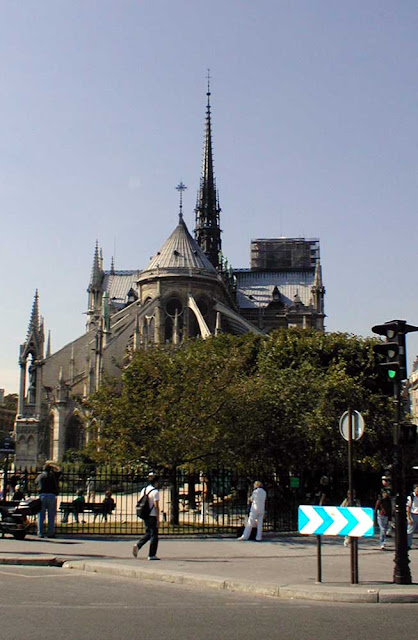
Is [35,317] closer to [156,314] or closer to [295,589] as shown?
[156,314]

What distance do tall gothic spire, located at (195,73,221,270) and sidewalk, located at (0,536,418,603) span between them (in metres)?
89.3

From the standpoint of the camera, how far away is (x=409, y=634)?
8625 mm

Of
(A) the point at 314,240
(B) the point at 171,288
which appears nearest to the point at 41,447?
(B) the point at 171,288

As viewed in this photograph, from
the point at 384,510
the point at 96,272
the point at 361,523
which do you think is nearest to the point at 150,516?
the point at 361,523

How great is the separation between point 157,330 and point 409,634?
60.1 m

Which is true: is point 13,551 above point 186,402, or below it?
below

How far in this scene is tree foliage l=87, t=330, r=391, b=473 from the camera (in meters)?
21.5

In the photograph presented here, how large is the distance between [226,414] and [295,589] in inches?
444

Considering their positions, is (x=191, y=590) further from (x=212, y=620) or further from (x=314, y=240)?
(x=314, y=240)

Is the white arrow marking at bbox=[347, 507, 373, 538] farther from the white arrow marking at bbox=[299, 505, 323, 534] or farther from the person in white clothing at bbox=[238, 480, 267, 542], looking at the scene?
the person in white clothing at bbox=[238, 480, 267, 542]

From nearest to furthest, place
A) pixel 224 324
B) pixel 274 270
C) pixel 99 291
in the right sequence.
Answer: pixel 224 324 → pixel 99 291 → pixel 274 270

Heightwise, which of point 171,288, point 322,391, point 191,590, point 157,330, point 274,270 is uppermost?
point 274,270

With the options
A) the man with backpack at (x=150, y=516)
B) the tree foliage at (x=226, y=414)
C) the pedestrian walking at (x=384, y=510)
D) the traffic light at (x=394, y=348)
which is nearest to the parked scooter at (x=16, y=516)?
the tree foliage at (x=226, y=414)

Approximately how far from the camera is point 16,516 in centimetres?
1767
